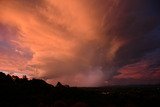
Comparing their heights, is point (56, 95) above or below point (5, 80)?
below

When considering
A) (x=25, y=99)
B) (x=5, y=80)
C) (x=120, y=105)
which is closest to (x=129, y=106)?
(x=120, y=105)

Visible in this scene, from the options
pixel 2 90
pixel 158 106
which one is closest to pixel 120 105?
pixel 158 106

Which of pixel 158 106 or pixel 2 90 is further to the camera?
pixel 2 90

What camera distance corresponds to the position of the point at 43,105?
267ft

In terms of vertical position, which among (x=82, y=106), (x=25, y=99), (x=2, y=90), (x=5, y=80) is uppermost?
(x=5, y=80)

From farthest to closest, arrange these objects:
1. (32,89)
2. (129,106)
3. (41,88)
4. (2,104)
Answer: (41,88), (32,89), (129,106), (2,104)

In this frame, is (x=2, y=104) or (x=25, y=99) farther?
(x=25, y=99)

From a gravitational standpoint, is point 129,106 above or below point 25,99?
below

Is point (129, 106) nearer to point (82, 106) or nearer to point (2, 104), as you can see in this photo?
point (82, 106)

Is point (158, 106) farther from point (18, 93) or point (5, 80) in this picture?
point (5, 80)

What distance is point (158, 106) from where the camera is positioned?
94188 mm

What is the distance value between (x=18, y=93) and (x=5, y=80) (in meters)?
33.1

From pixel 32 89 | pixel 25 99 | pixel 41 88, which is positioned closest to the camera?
pixel 25 99

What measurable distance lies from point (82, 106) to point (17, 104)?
24644mm
